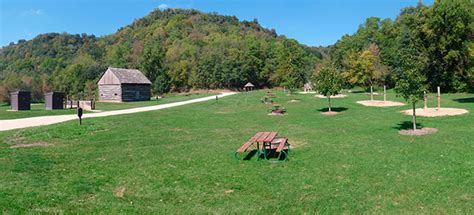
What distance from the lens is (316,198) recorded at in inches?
308

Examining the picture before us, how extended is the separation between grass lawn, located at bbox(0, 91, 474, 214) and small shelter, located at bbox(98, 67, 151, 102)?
35474mm

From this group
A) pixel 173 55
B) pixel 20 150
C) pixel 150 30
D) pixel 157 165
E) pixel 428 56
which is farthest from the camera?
pixel 150 30

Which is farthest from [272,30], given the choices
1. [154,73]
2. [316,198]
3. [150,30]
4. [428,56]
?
[316,198]

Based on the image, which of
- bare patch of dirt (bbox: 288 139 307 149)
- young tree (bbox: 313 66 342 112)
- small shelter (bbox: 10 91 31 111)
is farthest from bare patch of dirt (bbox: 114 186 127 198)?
small shelter (bbox: 10 91 31 111)

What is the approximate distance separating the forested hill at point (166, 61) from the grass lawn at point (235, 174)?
36737mm

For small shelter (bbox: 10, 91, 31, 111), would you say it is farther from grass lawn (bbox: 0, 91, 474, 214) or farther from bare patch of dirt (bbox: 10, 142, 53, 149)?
bare patch of dirt (bbox: 10, 142, 53, 149)

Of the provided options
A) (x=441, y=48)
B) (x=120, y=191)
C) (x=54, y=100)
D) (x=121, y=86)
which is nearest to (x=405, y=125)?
(x=120, y=191)

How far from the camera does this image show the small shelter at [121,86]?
2044 inches

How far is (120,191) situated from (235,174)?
2.98 meters

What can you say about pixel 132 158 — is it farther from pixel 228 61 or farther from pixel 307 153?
pixel 228 61

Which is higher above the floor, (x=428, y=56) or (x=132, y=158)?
(x=428, y=56)

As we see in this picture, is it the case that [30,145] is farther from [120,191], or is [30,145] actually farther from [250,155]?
[250,155]

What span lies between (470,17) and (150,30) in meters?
126

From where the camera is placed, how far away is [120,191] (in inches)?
331
